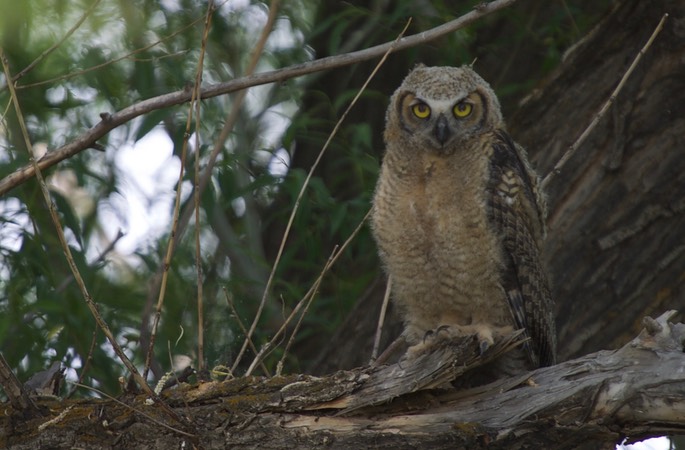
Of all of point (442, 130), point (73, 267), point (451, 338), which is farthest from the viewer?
point (442, 130)

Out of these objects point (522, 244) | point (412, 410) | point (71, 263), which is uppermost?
point (71, 263)

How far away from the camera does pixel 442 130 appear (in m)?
3.85

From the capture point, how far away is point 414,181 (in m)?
3.88

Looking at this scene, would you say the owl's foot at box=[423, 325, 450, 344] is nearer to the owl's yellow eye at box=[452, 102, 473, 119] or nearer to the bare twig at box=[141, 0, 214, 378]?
the bare twig at box=[141, 0, 214, 378]

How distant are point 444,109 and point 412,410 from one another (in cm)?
135

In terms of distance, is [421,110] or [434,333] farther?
[421,110]

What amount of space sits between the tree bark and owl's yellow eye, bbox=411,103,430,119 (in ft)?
3.89

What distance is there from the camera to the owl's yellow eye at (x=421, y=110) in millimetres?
3967

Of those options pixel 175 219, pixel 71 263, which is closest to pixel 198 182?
pixel 175 219

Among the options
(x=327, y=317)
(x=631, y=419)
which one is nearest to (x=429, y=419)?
(x=631, y=419)

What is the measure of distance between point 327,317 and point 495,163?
1697mm

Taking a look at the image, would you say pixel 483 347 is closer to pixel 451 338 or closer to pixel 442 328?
pixel 451 338

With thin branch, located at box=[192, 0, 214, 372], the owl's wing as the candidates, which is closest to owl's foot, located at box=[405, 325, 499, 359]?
the owl's wing

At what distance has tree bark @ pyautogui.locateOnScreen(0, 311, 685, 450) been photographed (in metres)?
2.79
